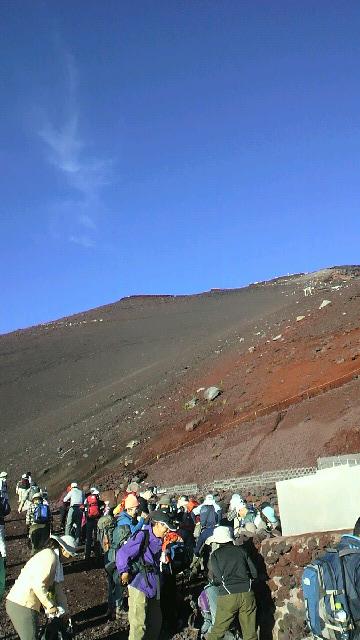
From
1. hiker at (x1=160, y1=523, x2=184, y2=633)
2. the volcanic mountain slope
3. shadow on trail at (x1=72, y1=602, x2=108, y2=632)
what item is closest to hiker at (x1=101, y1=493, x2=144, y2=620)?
shadow on trail at (x1=72, y1=602, x2=108, y2=632)

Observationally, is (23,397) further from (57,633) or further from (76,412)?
(57,633)

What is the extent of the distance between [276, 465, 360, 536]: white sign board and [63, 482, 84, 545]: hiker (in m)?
7.35

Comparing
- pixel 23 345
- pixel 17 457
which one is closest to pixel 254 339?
pixel 17 457

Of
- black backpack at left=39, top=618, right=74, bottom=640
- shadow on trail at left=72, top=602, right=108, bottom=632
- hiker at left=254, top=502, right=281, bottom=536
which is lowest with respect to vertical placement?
shadow on trail at left=72, top=602, right=108, bottom=632

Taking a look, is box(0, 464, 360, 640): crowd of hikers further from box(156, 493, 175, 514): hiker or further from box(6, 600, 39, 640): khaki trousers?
box(156, 493, 175, 514): hiker

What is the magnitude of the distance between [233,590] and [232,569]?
166mm

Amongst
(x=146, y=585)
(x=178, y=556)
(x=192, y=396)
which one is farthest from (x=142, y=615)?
(x=192, y=396)

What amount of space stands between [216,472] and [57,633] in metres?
14.3

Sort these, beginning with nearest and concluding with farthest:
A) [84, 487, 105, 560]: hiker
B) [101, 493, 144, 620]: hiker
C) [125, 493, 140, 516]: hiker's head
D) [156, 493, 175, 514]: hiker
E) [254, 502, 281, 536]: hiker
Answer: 1. [101, 493, 144, 620]: hiker
2. [125, 493, 140, 516]: hiker's head
3. [254, 502, 281, 536]: hiker
4. [156, 493, 175, 514]: hiker
5. [84, 487, 105, 560]: hiker

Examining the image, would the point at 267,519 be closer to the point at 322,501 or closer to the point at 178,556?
the point at 178,556

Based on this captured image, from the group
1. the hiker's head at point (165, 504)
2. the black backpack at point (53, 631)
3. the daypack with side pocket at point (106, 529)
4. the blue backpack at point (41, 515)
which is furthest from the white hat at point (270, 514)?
the black backpack at point (53, 631)

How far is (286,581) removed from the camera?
4.95m

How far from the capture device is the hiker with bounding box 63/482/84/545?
1195cm

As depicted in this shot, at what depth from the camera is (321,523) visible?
5.43 metres
